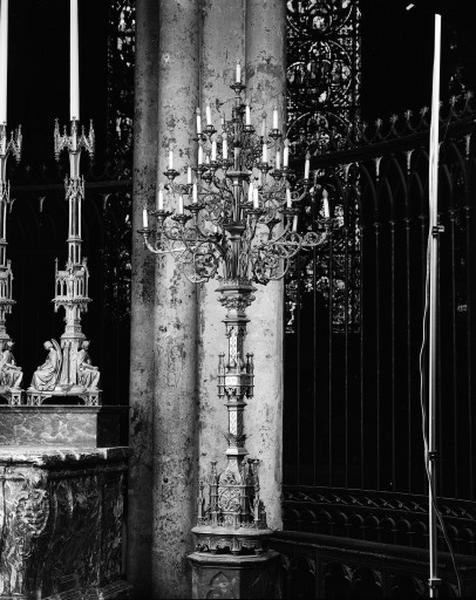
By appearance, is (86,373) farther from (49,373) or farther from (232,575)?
(232,575)

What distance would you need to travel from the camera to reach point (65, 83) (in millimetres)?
13062

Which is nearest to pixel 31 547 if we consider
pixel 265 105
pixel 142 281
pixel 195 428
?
pixel 195 428

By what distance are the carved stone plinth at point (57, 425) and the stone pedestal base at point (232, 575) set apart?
3.40 ft

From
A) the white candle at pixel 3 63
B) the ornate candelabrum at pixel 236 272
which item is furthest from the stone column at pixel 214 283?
the white candle at pixel 3 63

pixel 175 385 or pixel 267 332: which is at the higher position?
pixel 267 332

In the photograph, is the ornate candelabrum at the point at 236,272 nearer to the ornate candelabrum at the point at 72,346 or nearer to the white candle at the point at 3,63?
the ornate candelabrum at the point at 72,346

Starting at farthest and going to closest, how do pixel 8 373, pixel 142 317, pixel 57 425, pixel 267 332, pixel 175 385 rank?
pixel 142 317, pixel 175 385, pixel 267 332, pixel 8 373, pixel 57 425

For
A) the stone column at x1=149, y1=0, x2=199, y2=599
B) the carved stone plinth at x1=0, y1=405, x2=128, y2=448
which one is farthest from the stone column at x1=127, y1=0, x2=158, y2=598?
the carved stone plinth at x1=0, y1=405, x2=128, y2=448

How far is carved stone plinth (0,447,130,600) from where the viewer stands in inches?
243

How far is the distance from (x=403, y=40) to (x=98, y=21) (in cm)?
377

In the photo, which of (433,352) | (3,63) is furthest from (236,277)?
(433,352)

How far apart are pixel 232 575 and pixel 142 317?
8.13ft

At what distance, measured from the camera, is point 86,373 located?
279 inches

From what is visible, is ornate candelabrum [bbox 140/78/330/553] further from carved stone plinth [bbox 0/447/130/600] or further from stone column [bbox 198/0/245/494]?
stone column [bbox 198/0/245/494]
